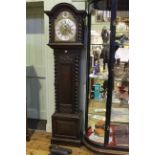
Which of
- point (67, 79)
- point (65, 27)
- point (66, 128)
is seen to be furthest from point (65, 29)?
point (66, 128)

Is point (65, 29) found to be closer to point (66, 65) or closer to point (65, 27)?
point (65, 27)

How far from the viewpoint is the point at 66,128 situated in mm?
2725

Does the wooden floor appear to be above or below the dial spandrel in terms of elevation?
below

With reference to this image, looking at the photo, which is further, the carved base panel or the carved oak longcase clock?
the carved base panel

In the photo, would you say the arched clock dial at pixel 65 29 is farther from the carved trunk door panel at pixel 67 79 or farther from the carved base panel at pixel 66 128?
the carved base panel at pixel 66 128

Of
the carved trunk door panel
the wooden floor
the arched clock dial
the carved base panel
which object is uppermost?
the arched clock dial

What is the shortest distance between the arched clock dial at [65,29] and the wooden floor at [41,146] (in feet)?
4.69

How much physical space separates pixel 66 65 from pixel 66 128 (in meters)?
0.84

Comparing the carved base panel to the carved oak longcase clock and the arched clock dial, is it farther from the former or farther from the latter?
the arched clock dial

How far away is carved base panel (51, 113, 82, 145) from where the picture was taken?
2.67 m

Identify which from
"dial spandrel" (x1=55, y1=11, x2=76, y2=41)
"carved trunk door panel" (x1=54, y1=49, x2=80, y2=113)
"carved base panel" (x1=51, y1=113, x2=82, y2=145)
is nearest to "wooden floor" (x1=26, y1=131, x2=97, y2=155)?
"carved base panel" (x1=51, y1=113, x2=82, y2=145)
